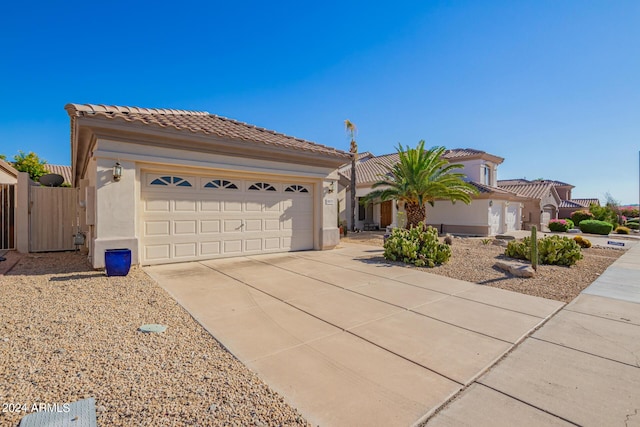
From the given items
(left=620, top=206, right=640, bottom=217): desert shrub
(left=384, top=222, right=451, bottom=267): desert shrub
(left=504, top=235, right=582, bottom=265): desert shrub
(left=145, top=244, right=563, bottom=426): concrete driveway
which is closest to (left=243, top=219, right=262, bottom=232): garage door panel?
(left=145, top=244, right=563, bottom=426): concrete driveway

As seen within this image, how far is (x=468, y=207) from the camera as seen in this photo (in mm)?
21156

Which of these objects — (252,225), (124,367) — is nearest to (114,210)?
(252,225)

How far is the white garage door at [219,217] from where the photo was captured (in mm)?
8188

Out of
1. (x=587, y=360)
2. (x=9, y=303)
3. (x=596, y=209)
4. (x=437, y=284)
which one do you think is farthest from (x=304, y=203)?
(x=596, y=209)

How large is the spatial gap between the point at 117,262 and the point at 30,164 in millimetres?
24293

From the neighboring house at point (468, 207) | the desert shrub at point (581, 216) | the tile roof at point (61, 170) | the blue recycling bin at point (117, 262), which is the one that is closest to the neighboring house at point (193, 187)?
the blue recycling bin at point (117, 262)

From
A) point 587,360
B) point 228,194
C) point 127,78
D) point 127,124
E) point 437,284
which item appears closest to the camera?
point 587,360

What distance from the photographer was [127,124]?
286 inches

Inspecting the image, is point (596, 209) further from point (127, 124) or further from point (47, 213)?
point (47, 213)

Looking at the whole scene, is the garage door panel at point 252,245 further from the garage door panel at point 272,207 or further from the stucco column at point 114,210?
the stucco column at point 114,210

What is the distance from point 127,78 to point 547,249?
16.3 metres

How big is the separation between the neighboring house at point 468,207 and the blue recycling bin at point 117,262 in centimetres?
1481

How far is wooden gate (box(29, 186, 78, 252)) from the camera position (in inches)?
415

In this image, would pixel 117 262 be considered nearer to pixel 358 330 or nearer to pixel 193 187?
pixel 193 187
